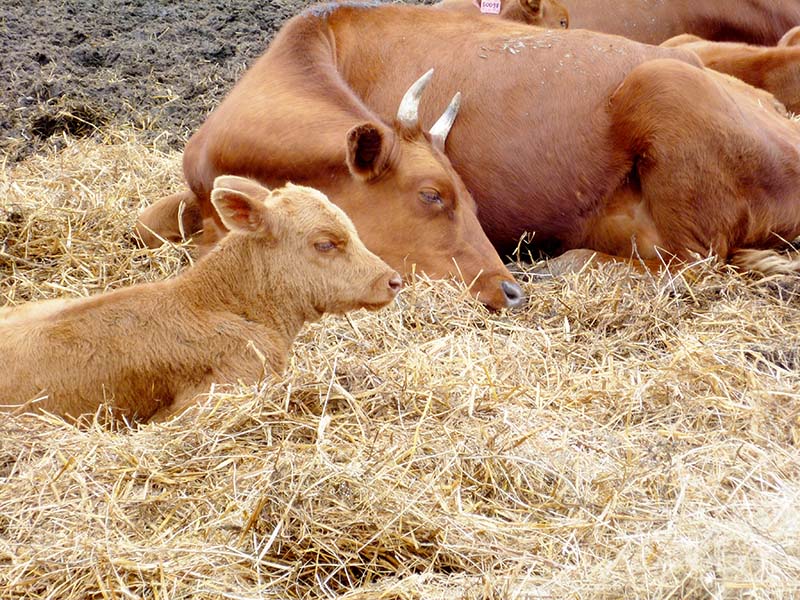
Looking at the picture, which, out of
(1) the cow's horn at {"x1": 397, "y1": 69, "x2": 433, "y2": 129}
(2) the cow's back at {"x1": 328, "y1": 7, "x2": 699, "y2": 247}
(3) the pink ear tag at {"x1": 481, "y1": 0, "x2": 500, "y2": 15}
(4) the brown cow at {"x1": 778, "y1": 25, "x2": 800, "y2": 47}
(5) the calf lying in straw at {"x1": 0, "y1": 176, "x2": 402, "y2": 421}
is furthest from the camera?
(4) the brown cow at {"x1": 778, "y1": 25, "x2": 800, "y2": 47}

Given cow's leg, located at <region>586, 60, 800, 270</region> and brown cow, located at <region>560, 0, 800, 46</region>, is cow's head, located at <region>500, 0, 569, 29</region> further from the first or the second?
cow's leg, located at <region>586, 60, 800, 270</region>

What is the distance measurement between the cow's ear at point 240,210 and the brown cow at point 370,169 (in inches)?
52.5

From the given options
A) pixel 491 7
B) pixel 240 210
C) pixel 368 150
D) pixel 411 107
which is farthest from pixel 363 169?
pixel 491 7

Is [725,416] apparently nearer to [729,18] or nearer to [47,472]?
[47,472]

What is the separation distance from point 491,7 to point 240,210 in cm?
548

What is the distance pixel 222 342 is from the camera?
16.4 ft

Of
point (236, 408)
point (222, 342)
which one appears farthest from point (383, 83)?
point (236, 408)

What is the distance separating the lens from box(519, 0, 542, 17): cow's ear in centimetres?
1021

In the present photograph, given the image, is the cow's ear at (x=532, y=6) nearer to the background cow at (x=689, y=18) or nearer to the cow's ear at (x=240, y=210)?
the background cow at (x=689, y=18)

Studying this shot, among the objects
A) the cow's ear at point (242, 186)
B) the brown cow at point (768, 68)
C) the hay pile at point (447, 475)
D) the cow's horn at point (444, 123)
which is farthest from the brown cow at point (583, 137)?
the brown cow at point (768, 68)

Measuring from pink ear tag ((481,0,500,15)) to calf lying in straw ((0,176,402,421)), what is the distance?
5.10 meters

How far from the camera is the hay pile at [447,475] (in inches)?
138

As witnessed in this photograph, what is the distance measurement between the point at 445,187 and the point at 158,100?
440 cm

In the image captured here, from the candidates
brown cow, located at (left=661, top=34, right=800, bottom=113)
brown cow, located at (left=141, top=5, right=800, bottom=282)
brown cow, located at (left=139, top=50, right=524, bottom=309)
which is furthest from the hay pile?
brown cow, located at (left=661, top=34, right=800, bottom=113)
